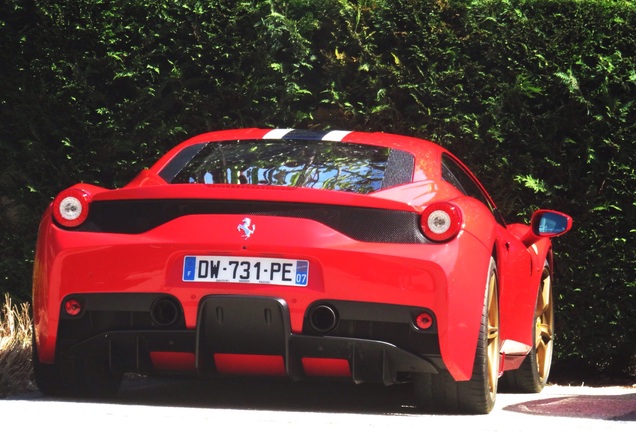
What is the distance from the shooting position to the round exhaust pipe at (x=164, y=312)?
235 inches

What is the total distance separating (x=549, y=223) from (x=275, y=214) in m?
2.22

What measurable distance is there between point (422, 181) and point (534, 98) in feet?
9.77

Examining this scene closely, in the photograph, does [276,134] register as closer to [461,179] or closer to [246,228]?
[461,179]

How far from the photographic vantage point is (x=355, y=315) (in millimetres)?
5852

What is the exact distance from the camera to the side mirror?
7539 mm

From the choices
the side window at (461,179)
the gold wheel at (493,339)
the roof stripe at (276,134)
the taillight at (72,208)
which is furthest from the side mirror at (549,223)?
the taillight at (72,208)

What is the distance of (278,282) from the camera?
5.85 meters

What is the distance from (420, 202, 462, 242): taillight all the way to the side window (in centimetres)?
76

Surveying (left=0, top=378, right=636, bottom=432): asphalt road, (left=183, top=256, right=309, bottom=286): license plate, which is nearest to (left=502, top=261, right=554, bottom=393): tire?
(left=0, top=378, right=636, bottom=432): asphalt road

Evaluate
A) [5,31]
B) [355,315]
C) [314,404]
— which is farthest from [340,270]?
[5,31]

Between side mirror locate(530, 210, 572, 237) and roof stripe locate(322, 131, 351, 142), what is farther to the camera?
side mirror locate(530, 210, 572, 237)

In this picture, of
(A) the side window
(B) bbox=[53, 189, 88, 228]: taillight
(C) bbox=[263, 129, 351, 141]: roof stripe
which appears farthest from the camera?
(C) bbox=[263, 129, 351, 141]: roof stripe

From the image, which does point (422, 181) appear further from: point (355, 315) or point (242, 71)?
point (242, 71)

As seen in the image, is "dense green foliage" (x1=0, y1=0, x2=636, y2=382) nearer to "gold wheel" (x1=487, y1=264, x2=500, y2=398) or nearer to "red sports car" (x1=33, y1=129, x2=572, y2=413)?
"gold wheel" (x1=487, y1=264, x2=500, y2=398)
